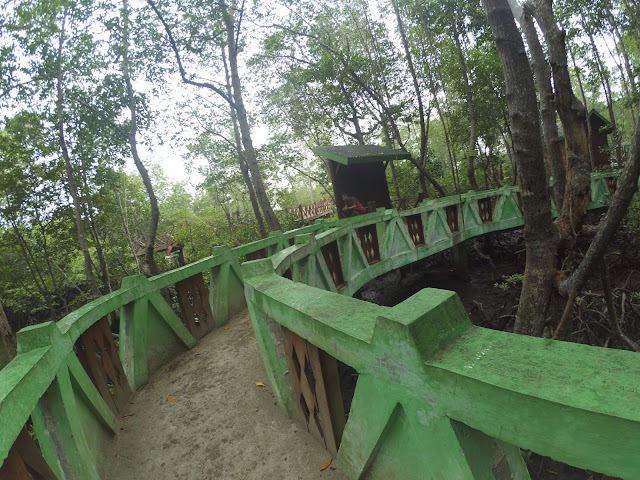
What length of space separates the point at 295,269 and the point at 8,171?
13.1 metres

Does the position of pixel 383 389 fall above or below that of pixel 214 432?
above

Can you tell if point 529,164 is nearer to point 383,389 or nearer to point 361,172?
point 383,389

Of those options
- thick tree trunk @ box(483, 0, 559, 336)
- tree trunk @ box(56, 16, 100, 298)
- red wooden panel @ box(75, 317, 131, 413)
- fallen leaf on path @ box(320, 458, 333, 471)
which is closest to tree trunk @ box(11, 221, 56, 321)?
tree trunk @ box(56, 16, 100, 298)

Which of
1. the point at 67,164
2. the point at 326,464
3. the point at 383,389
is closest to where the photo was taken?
the point at 383,389

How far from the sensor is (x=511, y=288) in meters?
9.52

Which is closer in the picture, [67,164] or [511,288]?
[511,288]

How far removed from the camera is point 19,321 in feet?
56.9

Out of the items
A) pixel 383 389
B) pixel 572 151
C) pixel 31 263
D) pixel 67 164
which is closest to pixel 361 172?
pixel 572 151

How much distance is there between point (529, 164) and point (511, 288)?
24.7 feet

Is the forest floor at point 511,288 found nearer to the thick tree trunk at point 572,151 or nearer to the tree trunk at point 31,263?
the thick tree trunk at point 572,151

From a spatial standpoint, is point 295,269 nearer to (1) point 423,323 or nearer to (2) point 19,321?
(1) point 423,323

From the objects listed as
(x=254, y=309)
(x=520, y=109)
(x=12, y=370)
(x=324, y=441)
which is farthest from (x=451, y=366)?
(x=520, y=109)

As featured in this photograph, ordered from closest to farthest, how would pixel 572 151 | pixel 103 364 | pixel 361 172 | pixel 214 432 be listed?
pixel 214 432 < pixel 103 364 < pixel 572 151 < pixel 361 172

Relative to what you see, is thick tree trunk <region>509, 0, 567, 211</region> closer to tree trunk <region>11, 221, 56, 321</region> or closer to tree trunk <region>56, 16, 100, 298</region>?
tree trunk <region>56, 16, 100, 298</region>
